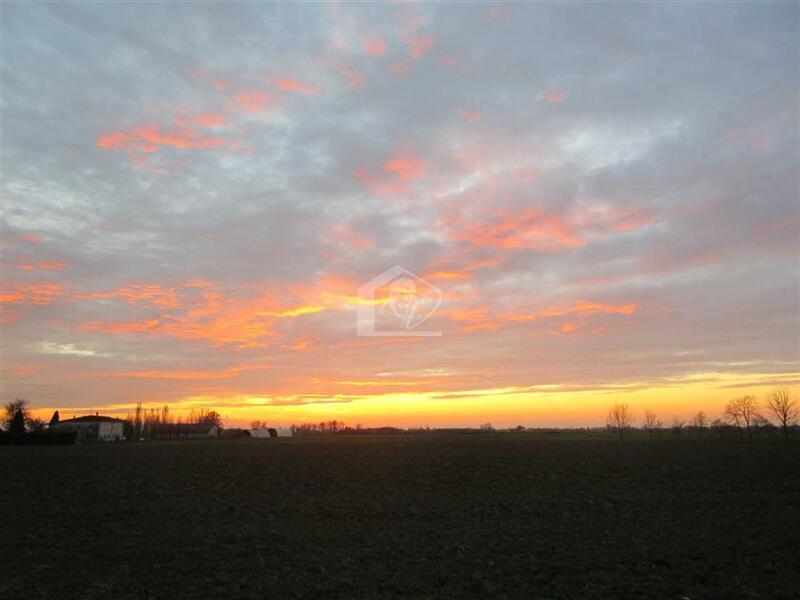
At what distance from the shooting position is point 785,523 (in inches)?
727

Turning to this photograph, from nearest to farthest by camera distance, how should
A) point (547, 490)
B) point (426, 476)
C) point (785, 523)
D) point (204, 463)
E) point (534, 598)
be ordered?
point (534, 598) → point (785, 523) → point (547, 490) → point (426, 476) → point (204, 463)

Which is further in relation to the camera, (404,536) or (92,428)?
(92,428)

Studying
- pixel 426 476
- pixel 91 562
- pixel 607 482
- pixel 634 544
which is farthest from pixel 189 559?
pixel 607 482

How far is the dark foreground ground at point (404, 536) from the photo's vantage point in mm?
12172

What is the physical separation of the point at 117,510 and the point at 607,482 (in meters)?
25.4

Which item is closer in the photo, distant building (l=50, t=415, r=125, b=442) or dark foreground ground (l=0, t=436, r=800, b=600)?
dark foreground ground (l=0, t=436, r=800, b=600)

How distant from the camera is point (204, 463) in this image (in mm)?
45312

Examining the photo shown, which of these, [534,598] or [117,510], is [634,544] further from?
[117,510]

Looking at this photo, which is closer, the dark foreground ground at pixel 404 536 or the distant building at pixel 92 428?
Answer: the dark foreground ground at pixel 404 536

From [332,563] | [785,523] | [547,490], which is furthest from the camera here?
[547,490]

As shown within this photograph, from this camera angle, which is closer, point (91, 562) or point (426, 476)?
point (91, 562)

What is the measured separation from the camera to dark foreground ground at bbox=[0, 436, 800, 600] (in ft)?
39.9

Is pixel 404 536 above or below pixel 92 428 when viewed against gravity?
below

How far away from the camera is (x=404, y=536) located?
1752 cm
